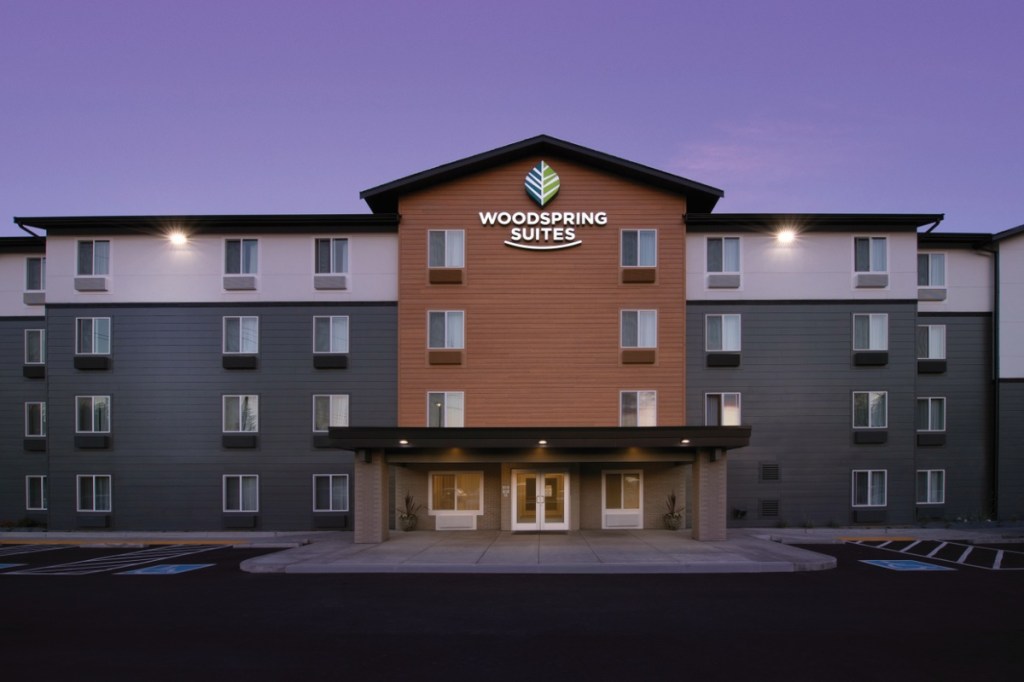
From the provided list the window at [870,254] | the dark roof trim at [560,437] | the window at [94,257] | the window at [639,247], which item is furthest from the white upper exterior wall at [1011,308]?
the window at [94,257]

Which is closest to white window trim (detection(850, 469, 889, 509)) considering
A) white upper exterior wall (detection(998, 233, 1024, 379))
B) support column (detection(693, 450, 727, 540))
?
white upper exterior wall (detection(998, 233, 1024, 379))

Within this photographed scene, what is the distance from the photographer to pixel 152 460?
82.7 feet

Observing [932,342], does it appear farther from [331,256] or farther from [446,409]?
[331,256]

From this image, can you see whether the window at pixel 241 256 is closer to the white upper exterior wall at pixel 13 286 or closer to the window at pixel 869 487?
the white upper exterior wall at pixel 13 286

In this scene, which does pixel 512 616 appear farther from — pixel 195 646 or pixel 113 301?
pixel 113 301

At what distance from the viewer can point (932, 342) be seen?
2664 centimetres

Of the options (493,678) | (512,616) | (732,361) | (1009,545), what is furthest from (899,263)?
(493,678)

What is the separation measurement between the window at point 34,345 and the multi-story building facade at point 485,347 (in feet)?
7.71

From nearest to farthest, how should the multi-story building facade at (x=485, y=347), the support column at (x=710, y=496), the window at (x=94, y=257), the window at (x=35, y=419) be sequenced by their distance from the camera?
the support column at (x=710, y=496) < the multi-story building facade at (x=485, y=347) < the window at (x=94, y=257) < the window at (x=35, y=419)

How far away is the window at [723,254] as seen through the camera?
2552 cm

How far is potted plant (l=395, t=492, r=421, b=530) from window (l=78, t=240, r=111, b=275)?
1344cm

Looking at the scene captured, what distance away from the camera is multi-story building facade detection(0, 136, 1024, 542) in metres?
24.8

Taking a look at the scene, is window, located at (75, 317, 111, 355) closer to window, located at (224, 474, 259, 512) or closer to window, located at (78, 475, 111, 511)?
window, located at (78, 475, 111, 511)

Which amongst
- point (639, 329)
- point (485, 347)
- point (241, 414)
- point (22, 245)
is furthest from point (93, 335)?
point (639, 329)
